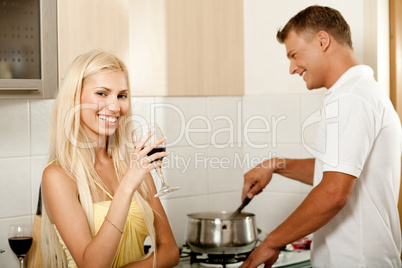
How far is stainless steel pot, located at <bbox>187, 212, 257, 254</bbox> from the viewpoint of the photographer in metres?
2.21

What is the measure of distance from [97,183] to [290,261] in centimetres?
106

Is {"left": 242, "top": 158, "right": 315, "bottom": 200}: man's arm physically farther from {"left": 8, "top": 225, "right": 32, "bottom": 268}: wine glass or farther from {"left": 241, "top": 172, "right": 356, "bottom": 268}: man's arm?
{"left": 8, "top": 225, "right": 32, "bottom": 268}: wine glass

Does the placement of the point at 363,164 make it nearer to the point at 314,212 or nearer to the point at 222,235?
the point at 314,212

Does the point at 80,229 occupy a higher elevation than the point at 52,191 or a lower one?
lower

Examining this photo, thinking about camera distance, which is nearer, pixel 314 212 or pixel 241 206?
pixel 314 212

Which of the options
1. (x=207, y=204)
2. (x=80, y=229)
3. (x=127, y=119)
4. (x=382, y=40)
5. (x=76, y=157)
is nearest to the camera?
(x=80, y=229)

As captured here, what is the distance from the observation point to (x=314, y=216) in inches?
71.7

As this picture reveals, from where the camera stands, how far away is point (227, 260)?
7.72ft

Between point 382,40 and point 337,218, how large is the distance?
0.97m

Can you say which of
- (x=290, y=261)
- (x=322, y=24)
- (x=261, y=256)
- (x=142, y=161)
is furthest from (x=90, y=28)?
(x=290, y=261)

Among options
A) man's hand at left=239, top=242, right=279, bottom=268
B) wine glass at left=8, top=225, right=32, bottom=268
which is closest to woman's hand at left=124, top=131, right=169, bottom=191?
man's hand at left=239, top=242, right=279, bottom=268

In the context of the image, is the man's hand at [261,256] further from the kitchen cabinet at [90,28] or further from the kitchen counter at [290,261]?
the kitchen cabinet at [90,28]

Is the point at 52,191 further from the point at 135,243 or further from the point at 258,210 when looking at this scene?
the point at 258,210

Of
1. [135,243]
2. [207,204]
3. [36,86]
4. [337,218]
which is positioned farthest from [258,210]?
[36,86]
